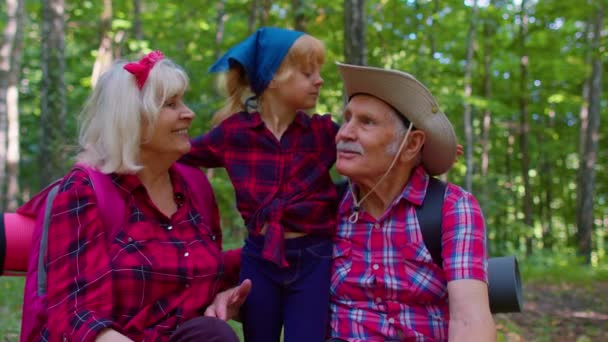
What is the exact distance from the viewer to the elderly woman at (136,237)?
2297 millimetres

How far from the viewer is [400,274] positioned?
8.39 ft

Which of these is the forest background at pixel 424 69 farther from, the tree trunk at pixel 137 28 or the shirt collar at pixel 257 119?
the shirt collar at pixel 257 119

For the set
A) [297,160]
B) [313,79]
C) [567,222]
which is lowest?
[567,222]

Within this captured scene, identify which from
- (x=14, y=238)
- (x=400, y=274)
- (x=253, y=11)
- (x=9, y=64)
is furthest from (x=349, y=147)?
(x=9, y=64)

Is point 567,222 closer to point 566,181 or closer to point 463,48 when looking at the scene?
point 566,181

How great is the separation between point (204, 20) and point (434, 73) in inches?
212

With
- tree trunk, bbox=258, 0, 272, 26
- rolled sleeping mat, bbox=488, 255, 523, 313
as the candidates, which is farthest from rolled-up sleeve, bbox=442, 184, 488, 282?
tree trunk, bbox=258, 0, 272, 26

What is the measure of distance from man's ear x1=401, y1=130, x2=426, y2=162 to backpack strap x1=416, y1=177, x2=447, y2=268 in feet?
0.69

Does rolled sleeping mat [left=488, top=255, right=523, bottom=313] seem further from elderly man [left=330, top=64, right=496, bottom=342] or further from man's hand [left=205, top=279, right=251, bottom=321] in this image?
man's hand [left=205, top=279, right=251, bottom=321]

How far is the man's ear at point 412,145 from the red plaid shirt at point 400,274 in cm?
10

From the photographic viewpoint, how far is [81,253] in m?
2.31

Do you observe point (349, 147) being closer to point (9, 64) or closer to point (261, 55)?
point (261, 55)

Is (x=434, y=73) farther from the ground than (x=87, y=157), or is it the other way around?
(x=434, y=73)

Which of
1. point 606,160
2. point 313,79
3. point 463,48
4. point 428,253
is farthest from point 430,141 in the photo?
point 606,160
